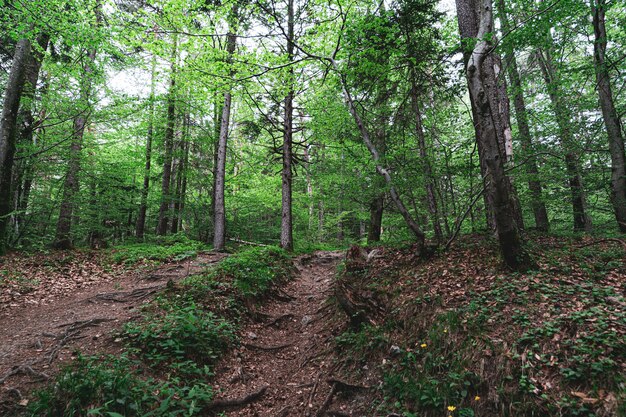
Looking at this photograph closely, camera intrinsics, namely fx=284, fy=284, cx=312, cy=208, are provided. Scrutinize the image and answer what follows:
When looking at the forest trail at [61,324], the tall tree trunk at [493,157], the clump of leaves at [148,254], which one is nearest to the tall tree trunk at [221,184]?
the clump of leaves at [148,254]

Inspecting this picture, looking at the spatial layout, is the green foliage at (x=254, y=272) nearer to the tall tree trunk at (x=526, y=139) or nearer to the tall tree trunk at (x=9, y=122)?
the tall tree trunk at (x=9, y=122)

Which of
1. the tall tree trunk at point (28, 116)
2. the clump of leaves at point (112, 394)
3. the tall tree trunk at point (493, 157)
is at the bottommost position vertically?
the clump of leaves at point (112, 394)

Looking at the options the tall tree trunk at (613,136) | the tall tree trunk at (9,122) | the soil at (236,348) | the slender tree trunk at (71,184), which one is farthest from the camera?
the slender tree trunk at (71,184)

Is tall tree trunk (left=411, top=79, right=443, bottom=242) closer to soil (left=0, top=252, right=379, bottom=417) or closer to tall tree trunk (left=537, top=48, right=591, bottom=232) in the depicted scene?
tall tree trunk (left=537, top=48, right=591, bottom=232)

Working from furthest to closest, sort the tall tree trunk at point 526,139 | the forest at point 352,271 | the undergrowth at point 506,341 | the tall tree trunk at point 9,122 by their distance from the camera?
the tall tree trunk at point 9,122 → the tall tree trunk at point 526,139 → the forest at point 352,271 → the undergrowth at point 506,341

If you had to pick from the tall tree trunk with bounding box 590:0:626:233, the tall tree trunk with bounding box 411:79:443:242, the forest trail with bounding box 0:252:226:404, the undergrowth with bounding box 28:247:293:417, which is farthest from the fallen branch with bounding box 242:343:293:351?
the tall tree trunk with bounding box 590:0:626:233

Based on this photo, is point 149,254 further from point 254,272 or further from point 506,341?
point 506,341

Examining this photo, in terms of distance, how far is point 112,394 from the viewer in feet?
10.9

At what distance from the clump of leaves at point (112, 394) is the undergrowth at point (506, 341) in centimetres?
250

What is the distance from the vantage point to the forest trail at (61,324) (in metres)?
3.82

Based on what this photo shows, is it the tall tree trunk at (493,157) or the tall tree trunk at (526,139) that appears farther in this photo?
the tall tree trunk at (526,139)

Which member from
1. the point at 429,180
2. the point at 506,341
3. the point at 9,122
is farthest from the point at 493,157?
the point at 9,122

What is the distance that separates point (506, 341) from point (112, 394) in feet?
15.5

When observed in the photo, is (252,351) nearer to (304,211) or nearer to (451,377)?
(451,377)
